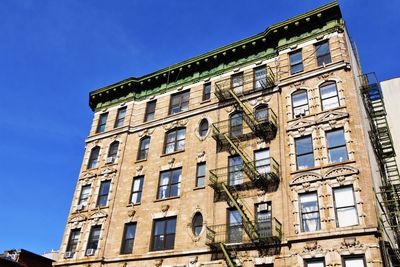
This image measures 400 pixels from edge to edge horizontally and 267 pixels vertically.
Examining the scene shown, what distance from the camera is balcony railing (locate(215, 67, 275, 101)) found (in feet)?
89.2

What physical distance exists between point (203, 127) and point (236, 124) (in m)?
2.70

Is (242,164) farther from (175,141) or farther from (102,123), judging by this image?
(102,123)

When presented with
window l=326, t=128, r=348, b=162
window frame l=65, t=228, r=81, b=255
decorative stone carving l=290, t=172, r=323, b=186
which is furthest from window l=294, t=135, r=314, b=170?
window frame l=65, t=228, r=81, b=255

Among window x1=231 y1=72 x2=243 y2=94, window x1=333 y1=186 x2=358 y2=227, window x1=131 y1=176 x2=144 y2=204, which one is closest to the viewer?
window x1=333 y1=186 x2=358 y2=227

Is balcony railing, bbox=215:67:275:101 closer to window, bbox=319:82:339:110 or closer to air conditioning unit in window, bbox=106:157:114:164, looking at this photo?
window, bbox=319:82:339:110

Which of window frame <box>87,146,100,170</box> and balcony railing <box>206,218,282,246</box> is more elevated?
window frame <box>87,146,100,170</box>

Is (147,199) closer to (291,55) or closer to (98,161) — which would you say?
(98,161)

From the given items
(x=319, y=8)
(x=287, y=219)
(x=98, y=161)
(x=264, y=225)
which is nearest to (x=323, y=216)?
(x=287, y=219)

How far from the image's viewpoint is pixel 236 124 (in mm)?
27141

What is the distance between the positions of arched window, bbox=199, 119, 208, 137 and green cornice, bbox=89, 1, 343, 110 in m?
4.08

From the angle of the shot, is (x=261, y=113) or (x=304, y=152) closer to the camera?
(x=304, y=152)

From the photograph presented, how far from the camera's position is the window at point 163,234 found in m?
25.0

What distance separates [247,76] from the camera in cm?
2881

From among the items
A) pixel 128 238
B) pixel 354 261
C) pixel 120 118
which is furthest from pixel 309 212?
pixel 120 118
